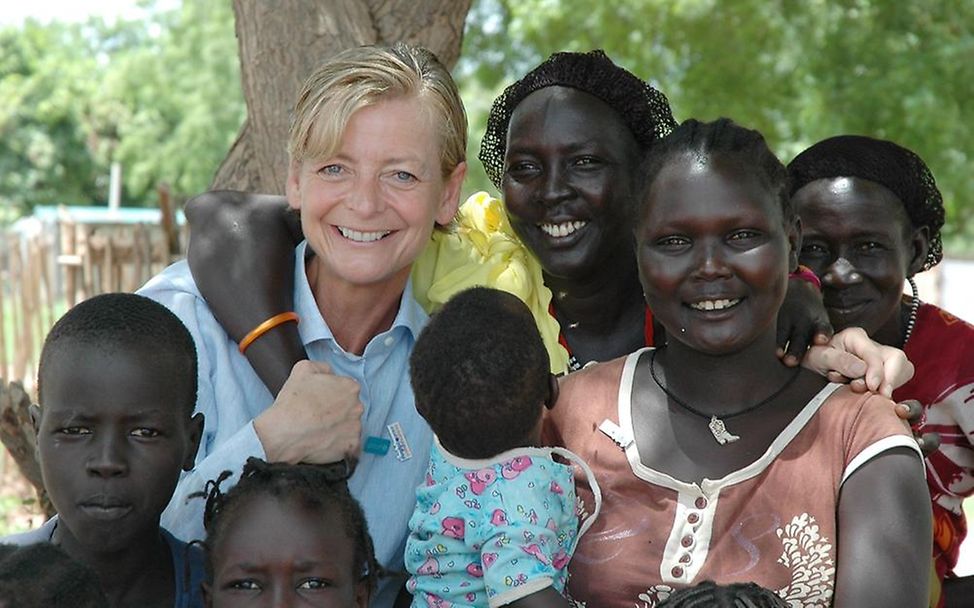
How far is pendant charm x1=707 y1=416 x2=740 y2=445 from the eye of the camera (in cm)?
263

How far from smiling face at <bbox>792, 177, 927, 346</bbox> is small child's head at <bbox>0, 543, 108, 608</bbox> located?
83.2 inches

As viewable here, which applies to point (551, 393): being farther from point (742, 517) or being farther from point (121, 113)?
point (121, 113)

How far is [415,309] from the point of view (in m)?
3.43

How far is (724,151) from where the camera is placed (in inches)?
103

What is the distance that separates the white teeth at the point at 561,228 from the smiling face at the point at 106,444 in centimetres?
123

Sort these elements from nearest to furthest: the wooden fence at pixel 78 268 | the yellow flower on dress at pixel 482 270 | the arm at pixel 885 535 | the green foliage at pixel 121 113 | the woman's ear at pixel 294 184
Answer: the arm at pixel 885 535
the woman's ear at pixel 294 184
the yellow flower on dress at pixel 482 270
the wooden fence at pixel 78 268
the green foliage at pixel 121 113

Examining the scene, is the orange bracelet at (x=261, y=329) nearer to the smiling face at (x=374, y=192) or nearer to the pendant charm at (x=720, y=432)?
the smiling face at (x=374, y=192)

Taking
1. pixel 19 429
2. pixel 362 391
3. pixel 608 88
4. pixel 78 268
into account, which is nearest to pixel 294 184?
pixel 362 391

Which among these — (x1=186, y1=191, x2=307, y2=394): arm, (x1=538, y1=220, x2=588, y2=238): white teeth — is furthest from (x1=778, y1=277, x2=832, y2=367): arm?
(x1=186, y1=191, x2=307, y2=394): arm

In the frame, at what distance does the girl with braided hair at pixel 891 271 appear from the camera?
3.38 meters

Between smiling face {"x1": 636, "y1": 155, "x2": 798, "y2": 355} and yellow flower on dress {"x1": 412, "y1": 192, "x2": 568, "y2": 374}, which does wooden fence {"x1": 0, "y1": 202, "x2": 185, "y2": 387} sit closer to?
yellow flower on dress {"x1": 412, "y1": 192, "x2": 568, "y2": 374}

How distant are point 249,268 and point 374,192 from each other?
1.31 ft

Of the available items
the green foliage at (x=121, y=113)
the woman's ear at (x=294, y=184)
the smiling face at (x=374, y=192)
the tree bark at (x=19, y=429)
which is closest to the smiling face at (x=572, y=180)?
the smiling face at (x=374, y=192)

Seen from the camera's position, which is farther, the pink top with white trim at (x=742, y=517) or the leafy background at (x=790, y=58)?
the leafy background at (x=790, y=58)
